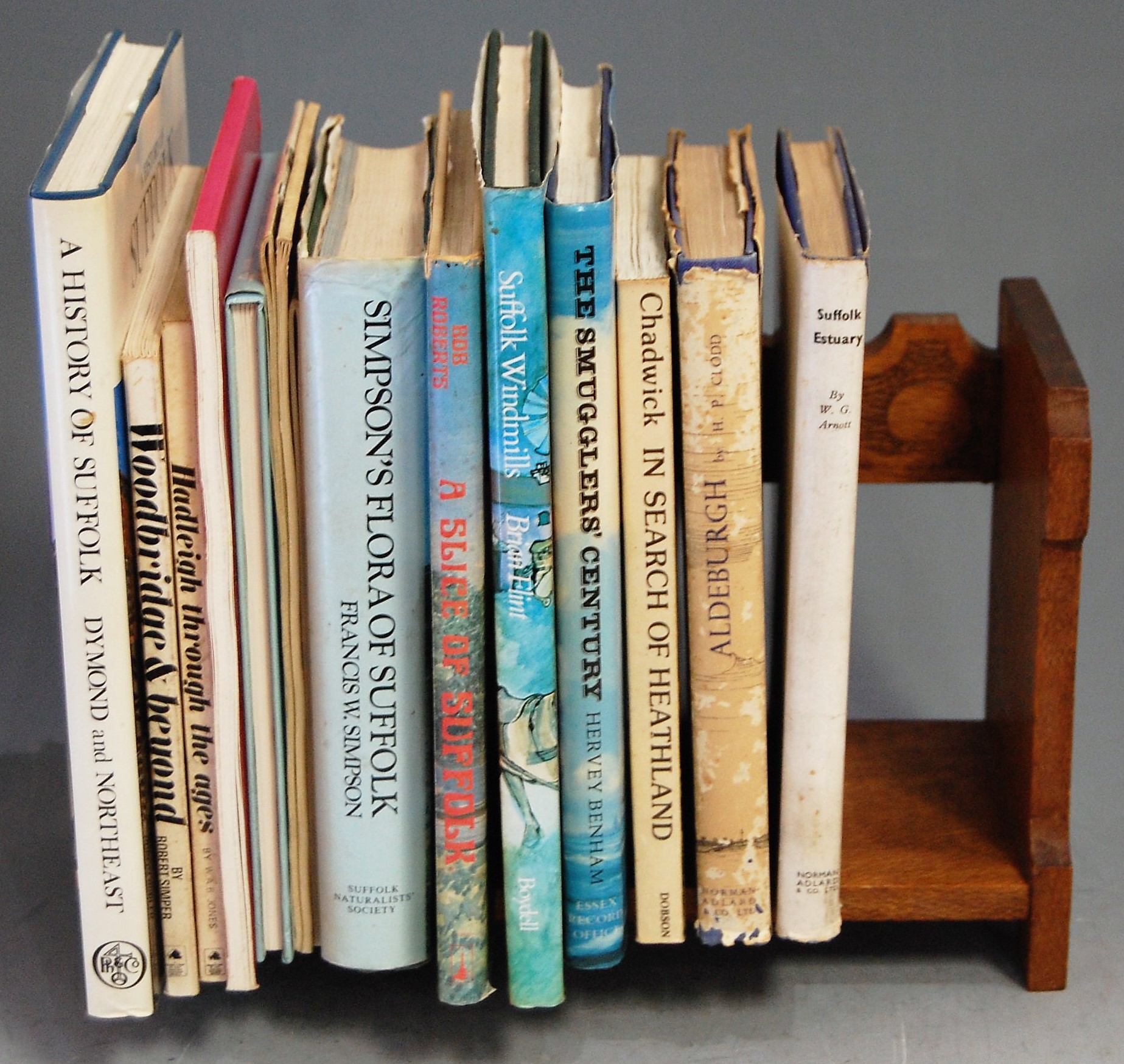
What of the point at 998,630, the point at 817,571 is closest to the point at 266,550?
the point at 817,571

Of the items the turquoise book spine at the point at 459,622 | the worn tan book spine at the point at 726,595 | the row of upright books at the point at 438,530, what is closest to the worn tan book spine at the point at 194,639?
the row of upright books at the point at 438,530

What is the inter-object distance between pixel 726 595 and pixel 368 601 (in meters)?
0.17

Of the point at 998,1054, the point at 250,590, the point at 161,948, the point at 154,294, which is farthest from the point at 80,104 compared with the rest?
the point at 998,1054

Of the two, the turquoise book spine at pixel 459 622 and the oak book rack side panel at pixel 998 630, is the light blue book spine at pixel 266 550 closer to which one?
the turquoise book spine at pixel 459 622

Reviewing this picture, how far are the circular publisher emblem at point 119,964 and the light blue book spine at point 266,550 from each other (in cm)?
6

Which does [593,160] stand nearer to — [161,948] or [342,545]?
Result: [342,545]

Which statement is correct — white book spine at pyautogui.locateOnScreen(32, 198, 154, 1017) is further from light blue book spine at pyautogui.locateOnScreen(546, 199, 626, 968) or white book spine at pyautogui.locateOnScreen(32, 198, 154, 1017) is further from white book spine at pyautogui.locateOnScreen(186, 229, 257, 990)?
light blue book spine at pyautogui.locateOnScreen(546, 199, 626, 968)

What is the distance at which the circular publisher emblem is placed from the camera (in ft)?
2.94

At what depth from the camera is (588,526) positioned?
0.85 m

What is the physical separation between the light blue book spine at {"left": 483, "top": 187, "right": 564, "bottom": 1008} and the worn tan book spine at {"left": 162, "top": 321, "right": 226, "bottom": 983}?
0.46ft

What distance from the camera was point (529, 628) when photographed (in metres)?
0.85

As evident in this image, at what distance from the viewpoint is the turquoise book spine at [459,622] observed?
819 millimetres

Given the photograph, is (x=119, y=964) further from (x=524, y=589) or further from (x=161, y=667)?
(x=524, y=589)

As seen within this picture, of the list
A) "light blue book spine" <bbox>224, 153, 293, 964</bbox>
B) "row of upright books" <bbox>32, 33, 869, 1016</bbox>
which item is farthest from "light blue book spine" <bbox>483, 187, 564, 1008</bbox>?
"light blue book spine" <bbox>224, 153, 293, 964</bbox>
